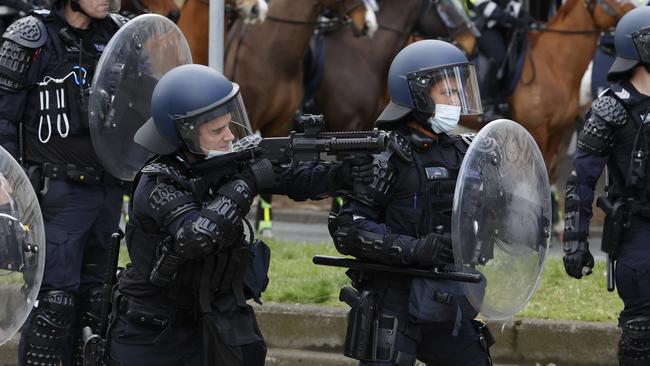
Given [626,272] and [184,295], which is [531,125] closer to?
[626,272]

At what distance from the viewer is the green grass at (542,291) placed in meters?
8.25

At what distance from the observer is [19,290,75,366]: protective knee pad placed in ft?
21.7

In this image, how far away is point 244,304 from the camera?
5617 mm

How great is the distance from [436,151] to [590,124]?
110 centimetres

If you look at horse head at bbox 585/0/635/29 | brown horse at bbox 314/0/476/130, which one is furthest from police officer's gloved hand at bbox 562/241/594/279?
horse head at bbox 585/0/635/29

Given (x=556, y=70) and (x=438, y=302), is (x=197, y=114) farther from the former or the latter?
(x=556, y=70)

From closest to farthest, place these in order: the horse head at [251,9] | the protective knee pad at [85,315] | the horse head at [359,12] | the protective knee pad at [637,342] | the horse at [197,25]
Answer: the protective knee pad at [637,342], the protective knee pad at [85,315], the horse head at [251,9], the horse at [197,25], the horse head at [359,12]

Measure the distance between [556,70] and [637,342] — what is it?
6.76 meters

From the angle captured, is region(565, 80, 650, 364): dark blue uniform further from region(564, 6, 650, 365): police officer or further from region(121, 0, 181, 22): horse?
region(121, 0, 181, 22): horse

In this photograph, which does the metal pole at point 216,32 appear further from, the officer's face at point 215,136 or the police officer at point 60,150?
the officer's face at point 215,136

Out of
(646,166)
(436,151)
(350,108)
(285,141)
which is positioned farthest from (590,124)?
(350,108)

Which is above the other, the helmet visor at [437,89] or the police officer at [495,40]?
the helmet visor at [437,89]

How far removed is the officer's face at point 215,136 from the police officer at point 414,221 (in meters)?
0.55

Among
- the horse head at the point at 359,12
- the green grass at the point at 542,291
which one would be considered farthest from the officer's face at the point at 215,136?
the horse head at the point at 359,12
